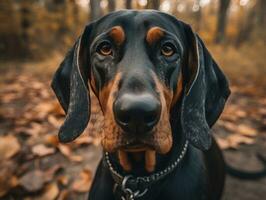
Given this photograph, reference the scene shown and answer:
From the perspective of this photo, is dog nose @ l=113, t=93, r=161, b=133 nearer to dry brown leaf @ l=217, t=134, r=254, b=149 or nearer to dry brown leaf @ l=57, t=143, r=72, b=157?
dry brown leaf @ l=57, t=143, r=72, b=157

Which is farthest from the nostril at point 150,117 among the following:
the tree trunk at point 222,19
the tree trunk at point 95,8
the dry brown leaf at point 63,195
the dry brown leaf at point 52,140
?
the tree trunk at point 222,19

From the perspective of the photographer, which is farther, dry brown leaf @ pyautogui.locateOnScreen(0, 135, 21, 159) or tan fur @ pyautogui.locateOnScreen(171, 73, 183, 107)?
dry brown leaf @ pyautogui.locateOnScreen(0, 135, 21, 159)

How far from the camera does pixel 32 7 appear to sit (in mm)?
11641

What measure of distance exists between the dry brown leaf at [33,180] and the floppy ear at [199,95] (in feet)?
5.82

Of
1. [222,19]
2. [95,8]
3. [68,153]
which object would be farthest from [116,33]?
[222,19]

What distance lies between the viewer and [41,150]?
12.9 ft

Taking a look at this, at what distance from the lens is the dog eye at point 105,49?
7.00 ft

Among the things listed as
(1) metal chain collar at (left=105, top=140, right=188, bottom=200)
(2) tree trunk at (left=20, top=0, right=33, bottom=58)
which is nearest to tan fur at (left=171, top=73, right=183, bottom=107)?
(1) metal chain collar at (left=105, top=140, right=188, bottom=200)

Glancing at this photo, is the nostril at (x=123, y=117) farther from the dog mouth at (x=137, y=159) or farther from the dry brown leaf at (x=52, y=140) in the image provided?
the dry brown leaf at (x=52, y=140)

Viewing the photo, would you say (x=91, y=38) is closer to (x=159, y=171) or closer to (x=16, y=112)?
(x=159, y=171)

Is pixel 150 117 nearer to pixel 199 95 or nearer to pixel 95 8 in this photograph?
pixel 199 95

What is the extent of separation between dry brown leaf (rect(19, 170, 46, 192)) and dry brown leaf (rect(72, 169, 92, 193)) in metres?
0.34

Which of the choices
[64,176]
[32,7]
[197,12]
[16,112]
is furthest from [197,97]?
[197,12]

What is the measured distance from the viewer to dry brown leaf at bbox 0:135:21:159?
3.55 m
